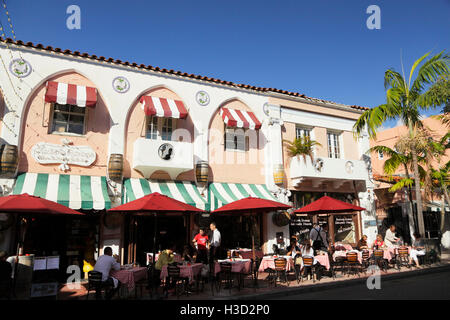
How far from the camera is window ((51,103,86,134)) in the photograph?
11061mm

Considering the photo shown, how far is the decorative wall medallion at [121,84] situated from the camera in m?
11.9

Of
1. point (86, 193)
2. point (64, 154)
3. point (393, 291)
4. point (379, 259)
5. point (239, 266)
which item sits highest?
point (64, 154)

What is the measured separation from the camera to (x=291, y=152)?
14.5 m

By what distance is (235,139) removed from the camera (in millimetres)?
14094

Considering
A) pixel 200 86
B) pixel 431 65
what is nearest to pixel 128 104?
pixel 200 86

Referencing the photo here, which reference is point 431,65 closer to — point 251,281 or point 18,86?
point 251,281

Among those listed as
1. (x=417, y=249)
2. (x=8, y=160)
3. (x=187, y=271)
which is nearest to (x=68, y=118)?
(x=8, y=160)

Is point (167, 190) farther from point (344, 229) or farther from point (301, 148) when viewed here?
point (344, 229)

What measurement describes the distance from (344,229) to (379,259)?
Result: 4115 millimetres

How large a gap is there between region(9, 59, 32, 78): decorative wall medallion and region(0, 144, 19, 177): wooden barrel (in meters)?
2.51

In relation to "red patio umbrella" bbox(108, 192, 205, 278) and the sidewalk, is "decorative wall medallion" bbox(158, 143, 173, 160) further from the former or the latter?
the sidewalk

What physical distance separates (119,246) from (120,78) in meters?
6.10

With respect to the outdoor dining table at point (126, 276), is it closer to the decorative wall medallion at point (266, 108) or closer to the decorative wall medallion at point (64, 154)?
the decorative wall medallion at point (64, 154)
